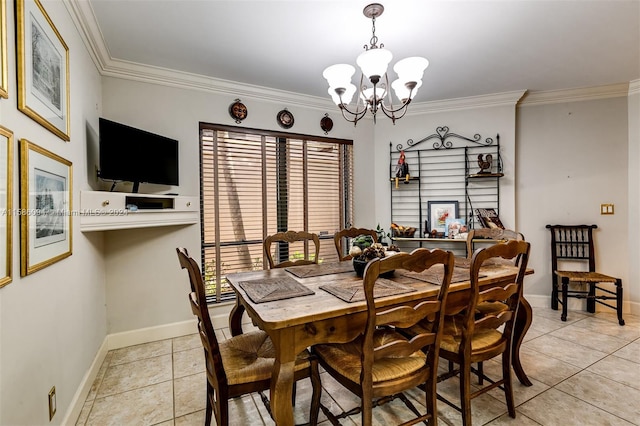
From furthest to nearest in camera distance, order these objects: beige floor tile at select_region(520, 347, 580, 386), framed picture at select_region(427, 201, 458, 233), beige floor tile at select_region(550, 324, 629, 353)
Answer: framed picture at select_region(427, 201, 458, 233), beige floor tile at select_region(550, 324, 629, 353), beige floor tile at select_region(520, 347, 580, 386)

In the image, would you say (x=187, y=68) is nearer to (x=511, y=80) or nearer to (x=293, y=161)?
(x=293, y=161)

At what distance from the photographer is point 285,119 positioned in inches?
140

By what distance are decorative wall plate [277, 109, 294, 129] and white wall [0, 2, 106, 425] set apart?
1.71m

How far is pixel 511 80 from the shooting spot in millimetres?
3246

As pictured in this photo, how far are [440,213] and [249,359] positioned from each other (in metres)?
3.11

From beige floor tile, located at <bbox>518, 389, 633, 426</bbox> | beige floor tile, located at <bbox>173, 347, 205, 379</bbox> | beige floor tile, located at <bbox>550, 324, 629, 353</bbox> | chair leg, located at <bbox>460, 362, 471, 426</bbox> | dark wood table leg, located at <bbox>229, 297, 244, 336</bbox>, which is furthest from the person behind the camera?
beige floor tile, located at <bbox>550, 324, 629, 353</bbox>

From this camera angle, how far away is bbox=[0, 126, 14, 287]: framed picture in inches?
43.9

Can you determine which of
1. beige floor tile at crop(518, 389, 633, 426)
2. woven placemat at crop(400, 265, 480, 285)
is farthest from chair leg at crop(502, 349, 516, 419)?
woven placemat at crop(400, 265, 480, 285)

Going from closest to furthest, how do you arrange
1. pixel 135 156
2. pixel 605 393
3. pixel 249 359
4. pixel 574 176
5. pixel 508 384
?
pixel 249 359
pixel 508 384
pixel 605 393
pixel 135 156
pixel 574 176

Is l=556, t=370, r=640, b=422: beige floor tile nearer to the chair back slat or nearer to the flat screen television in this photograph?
the chair back slat

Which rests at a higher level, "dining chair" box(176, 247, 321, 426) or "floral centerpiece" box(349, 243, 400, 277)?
"floral centerpiece" box(349, 243, 400, 277)

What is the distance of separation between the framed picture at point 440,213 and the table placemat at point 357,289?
7.59ft

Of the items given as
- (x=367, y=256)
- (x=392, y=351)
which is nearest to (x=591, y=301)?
(x=367, y=256)

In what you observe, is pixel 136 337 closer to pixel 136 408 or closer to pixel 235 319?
pixel 136 408
